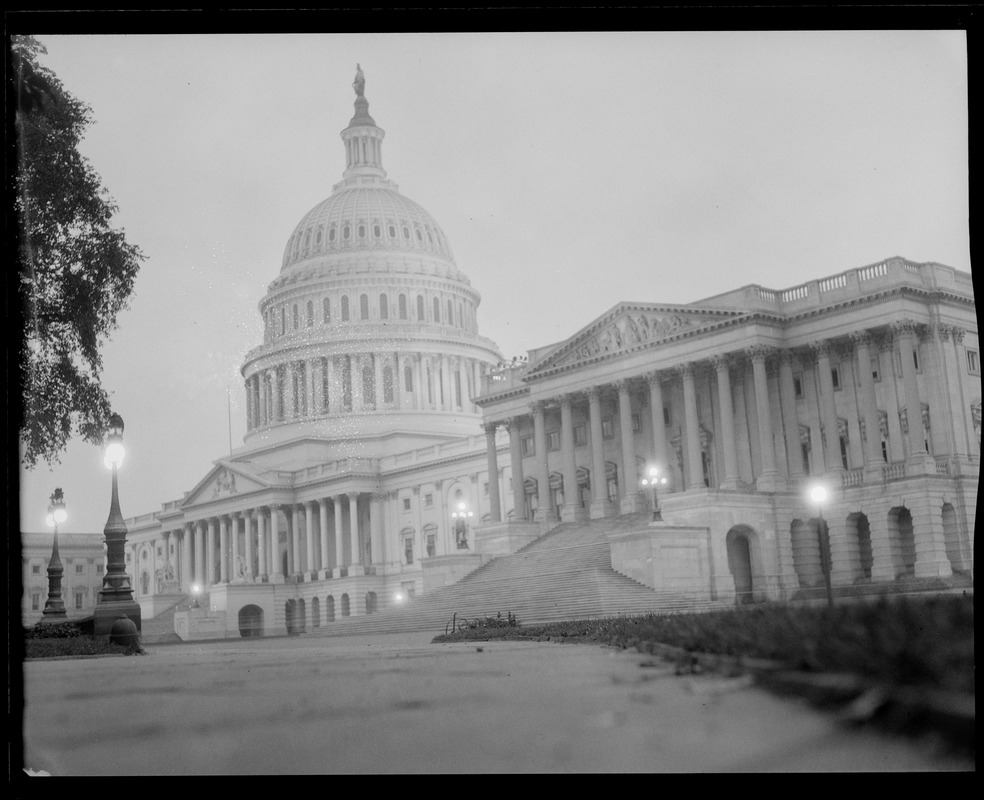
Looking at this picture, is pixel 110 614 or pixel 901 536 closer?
pixel 110 614

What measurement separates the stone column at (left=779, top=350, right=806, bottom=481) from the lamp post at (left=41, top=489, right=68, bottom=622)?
3235 cm

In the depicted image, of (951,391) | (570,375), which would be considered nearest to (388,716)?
(951,391)

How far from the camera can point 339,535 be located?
1754 inches

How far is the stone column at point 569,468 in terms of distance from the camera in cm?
5366

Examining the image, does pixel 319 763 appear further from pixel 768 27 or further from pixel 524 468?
pixel 524 468

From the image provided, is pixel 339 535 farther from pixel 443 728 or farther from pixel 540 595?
pixel 443 728

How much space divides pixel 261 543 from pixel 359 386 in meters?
13.1

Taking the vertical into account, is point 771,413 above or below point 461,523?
above

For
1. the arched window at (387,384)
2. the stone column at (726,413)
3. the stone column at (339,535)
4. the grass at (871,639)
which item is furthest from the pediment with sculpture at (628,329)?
the grass at (871,639)

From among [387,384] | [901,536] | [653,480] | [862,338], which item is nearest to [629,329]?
[901,536]

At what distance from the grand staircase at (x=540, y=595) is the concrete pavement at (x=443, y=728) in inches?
666

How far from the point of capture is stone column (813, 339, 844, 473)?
1693 inches

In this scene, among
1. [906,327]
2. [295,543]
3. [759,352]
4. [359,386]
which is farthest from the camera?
[295,543]

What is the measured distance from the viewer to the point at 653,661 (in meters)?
13.0
